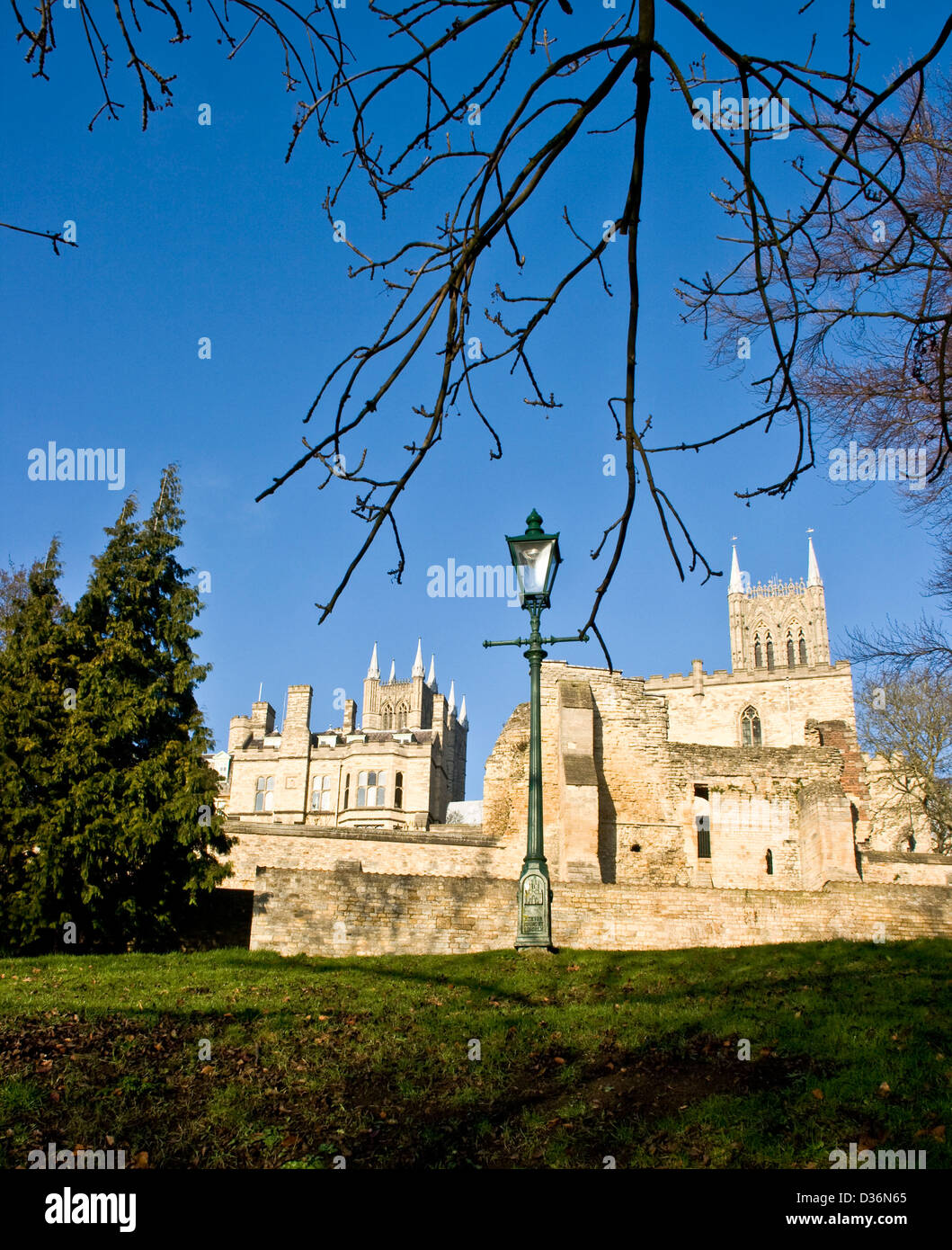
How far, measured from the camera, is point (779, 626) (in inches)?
3172

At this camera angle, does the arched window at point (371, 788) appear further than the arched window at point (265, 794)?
No

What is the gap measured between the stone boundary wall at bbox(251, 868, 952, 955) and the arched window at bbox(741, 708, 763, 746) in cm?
5007

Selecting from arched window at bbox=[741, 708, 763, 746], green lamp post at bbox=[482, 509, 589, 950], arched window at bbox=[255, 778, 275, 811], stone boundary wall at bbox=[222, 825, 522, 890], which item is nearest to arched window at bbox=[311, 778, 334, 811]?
arched window at bbox=[255, 778, 275, 811]

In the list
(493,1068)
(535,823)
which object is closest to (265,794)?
(535,823)

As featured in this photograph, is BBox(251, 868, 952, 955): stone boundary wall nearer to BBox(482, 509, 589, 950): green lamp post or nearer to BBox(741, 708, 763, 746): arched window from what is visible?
BBox(482, 509, 589, 950): green lamp post

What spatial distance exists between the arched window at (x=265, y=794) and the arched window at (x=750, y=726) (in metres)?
29.0

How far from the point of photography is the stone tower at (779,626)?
79438mm

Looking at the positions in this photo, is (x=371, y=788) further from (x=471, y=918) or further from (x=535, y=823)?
(x=535, y=823)

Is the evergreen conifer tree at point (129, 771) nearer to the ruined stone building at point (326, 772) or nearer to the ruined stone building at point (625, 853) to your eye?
the ruined stone building at point (625, 853)

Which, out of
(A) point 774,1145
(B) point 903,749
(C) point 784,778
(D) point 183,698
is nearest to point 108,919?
(D) point 183,698

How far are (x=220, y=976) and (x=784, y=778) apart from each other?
1785 cm

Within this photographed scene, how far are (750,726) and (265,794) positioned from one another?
30167mm

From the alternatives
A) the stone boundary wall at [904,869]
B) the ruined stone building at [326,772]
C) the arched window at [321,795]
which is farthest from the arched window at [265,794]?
the stone boundary wall at [904,869]
